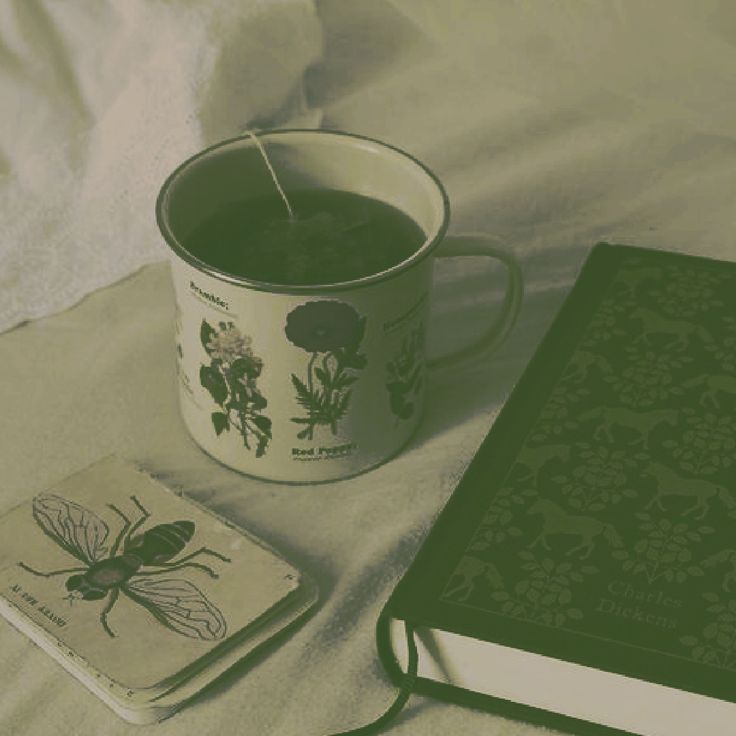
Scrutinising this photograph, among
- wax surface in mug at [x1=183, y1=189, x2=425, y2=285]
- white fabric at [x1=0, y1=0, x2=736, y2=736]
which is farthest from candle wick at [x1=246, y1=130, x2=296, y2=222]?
white fabric at [x1=0, y1=0, x2=736, y2=736]

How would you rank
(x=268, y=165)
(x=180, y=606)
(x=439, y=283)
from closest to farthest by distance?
1. (x=180, y=606)
2. (x=268, y=165)
3. (x=439, y=283)

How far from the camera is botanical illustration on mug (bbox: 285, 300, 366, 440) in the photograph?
0.59 m

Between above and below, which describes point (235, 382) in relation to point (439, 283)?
above

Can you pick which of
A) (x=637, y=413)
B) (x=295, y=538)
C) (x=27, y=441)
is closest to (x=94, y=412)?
(x=27, y=441)

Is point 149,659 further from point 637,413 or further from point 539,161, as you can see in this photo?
point 539,161

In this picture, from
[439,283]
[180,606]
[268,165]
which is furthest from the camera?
[439,283]

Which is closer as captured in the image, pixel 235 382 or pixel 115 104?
pixel 235 382

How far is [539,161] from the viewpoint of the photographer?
34.4 inches

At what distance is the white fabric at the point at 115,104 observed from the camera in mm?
821

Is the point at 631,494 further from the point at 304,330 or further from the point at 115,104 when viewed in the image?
the point at 115,104

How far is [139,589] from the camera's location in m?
0.57

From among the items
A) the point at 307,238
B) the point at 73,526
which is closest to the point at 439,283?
the point at 307,238

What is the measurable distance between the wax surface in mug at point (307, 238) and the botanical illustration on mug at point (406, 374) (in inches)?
1.5

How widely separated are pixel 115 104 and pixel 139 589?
395mm
